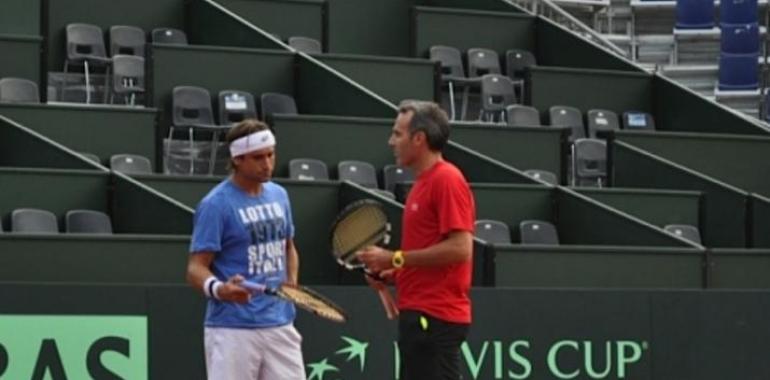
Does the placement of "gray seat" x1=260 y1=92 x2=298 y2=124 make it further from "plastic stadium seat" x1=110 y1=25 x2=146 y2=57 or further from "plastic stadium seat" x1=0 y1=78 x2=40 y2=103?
"plastic stadium seat" x1=0 y1=78 x2=40 y2=103

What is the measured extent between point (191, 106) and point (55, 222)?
3.57 meters

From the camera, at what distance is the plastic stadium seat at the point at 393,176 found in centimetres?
1783

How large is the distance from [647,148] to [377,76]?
8.94 feet

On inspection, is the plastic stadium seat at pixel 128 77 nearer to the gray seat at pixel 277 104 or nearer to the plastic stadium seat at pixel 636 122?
the gray seat at pixel 277 104

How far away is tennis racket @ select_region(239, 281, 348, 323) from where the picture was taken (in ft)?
29.0

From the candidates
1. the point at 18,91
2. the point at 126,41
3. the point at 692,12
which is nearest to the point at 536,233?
the point at 18,91

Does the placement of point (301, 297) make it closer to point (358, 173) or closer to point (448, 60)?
point (358, 173)

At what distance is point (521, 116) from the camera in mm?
20219

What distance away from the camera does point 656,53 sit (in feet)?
89.4

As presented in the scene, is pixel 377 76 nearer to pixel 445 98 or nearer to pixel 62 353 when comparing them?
pixel 445 98

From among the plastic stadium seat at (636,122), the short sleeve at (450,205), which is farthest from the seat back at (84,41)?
the short sleeve at (450,205)

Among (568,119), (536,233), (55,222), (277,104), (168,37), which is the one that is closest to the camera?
(55,222)

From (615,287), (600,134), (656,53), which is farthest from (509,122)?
(656,53)

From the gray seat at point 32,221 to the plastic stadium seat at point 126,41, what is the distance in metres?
4.84
